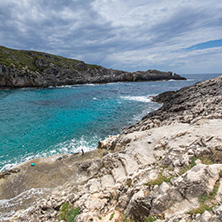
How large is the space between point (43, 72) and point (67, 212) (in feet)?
345

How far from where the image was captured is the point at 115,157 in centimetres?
1187

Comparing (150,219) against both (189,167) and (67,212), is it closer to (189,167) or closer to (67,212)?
(189,167)

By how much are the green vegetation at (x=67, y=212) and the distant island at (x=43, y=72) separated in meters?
91.1

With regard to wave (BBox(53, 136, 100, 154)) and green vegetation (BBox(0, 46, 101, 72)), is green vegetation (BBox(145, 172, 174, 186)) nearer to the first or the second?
wave (BBox(53, 136, 100, 154))

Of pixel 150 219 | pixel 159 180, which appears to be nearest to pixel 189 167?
pixel 159 180

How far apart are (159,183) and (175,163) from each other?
157 centimetres

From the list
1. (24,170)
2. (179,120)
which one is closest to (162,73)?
(179,120)

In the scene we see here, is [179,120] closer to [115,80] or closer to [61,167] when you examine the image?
[61,167]

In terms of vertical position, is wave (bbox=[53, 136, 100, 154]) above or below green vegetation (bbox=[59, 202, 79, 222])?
below

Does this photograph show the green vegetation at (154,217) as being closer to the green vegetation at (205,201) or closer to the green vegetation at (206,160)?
the green vegetation at (205,201)

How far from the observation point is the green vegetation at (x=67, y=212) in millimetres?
7129

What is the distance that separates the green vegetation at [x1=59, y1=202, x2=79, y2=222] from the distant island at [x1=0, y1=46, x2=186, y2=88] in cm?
9109

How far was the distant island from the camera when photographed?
3113 inches

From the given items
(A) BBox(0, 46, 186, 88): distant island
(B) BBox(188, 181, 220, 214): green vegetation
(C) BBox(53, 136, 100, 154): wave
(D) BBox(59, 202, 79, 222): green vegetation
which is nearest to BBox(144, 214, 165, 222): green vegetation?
(B) BBox(188, 181, 220, 214): green vegetation
